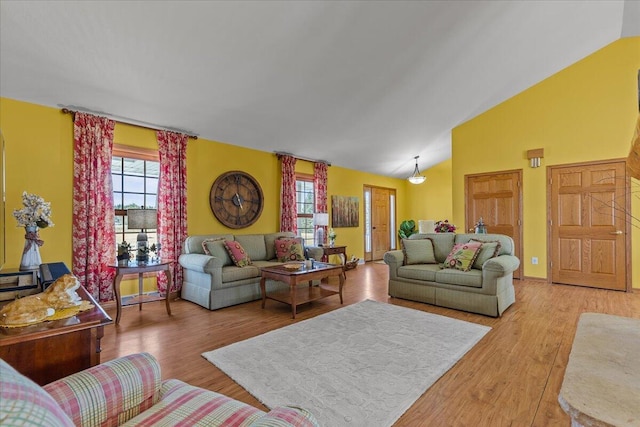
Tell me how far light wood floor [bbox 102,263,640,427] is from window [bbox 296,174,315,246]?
2.16 m

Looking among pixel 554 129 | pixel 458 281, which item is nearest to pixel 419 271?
pixel 458 281

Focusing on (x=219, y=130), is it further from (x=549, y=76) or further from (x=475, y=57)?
(x=549, y=76)

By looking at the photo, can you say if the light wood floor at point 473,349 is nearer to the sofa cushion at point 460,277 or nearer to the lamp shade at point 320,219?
the sofa cushion at point 460,277

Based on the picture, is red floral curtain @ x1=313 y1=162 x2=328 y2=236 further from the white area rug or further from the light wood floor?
the white area rug

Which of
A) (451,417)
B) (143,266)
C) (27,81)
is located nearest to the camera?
(451,417)

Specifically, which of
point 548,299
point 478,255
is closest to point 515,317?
point 478,255

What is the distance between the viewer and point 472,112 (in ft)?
19.8

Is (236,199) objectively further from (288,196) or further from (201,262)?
(201,262)

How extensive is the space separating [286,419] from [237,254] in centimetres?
356

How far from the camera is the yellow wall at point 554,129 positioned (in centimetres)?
485

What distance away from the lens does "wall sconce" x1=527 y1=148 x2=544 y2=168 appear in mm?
5527

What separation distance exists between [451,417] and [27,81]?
15.4ft

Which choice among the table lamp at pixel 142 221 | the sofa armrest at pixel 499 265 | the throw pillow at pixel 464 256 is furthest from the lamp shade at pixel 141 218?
the sofa armrest at pixel 499 265

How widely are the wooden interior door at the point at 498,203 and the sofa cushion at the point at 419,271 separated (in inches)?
97.5
